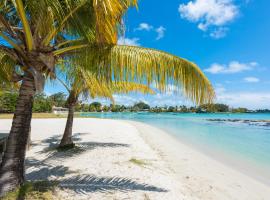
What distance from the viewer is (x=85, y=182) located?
4.31 metres

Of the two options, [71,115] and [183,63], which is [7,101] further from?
[183,63]

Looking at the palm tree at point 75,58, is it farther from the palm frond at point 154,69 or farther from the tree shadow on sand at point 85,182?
the tree shadow on sand at point 85,182

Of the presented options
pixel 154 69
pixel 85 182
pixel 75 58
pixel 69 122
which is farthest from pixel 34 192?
pixel 69 122

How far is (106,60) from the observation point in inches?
140

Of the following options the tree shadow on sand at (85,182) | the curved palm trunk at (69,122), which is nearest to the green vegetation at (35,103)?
the curved palm trunk at (69,122)

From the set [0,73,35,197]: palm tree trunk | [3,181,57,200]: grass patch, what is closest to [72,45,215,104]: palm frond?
[0,73,35,197]: palm tree trunk

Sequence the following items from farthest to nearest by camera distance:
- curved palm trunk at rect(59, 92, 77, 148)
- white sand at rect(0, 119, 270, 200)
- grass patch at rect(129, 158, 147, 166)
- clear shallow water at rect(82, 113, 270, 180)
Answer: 1. clear shallow water at rect(82, 113, 270, 180)
2. curved palm trunk at rect(59, 92, 77, 148)
3. grass patch at rect(129, 158, 147, 166)
4. white sand at rect(0, 119, 270, 200)

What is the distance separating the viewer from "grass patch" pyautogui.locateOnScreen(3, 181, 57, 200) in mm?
3307

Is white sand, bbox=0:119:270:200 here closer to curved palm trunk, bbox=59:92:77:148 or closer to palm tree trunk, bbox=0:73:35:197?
curved palm trunk, bbox=59:92:77:148

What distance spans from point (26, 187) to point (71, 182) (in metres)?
0.88

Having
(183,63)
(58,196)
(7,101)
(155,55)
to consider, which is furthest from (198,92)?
(7,101)

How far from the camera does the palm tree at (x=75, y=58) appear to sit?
123 inches

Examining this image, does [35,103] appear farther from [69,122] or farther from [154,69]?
[154,69]

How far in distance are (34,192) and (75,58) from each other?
8.01 ft
